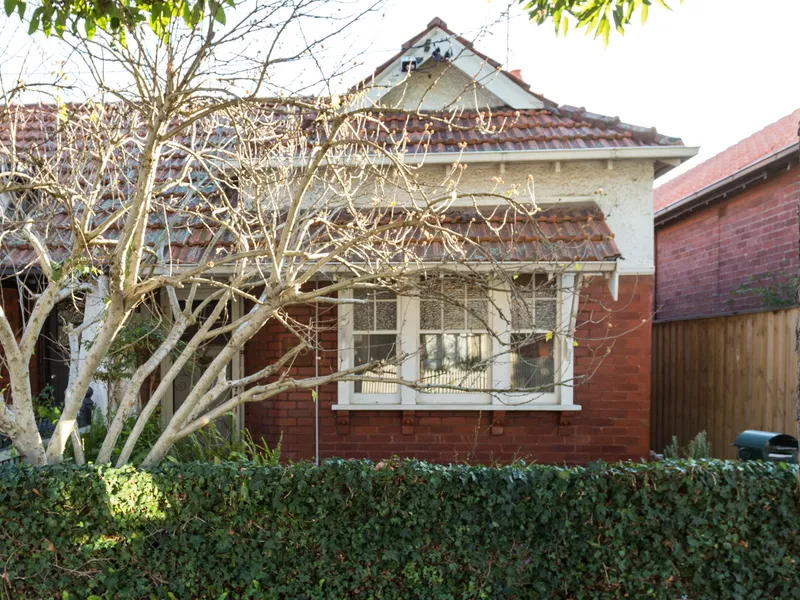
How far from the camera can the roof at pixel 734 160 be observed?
9695 millimetres

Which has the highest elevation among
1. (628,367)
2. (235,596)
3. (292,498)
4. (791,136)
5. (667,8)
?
(791,136)

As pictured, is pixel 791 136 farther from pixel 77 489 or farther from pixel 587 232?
pixel 77 489

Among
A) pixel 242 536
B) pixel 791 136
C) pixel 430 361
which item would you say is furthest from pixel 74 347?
pixel 791 136

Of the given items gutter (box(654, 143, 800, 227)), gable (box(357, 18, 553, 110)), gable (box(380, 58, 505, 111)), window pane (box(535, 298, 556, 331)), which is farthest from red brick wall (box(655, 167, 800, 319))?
gable (box(380, 58, 505, 111))

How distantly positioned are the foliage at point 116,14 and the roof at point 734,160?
7.72 meters

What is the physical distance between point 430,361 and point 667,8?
436 cm

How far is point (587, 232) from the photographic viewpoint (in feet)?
21.9

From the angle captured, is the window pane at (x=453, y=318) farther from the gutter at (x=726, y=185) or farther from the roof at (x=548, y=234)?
the gutter at (x=726, y=185)

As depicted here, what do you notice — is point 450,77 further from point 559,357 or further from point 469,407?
point 469,407

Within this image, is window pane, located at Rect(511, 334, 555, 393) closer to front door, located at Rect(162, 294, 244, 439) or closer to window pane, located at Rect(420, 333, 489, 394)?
window pane, located at Rect(420, 333, 489, 394)

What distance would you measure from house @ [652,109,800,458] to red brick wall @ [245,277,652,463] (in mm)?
1351

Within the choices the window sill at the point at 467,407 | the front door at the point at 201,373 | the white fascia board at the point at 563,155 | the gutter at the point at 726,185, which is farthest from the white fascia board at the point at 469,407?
the gutter at the point at 726,185

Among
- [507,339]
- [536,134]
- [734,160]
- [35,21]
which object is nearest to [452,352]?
[507,339]

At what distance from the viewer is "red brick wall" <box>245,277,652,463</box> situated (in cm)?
712
